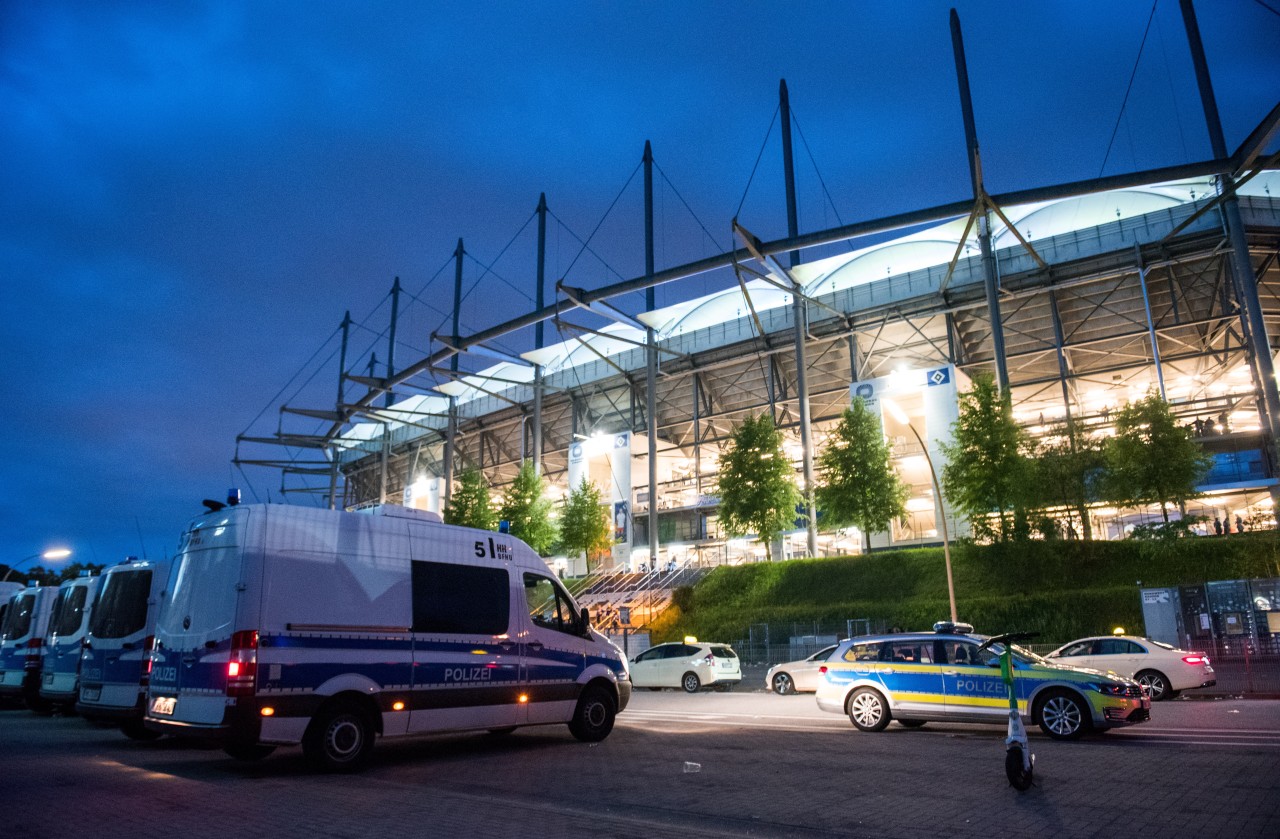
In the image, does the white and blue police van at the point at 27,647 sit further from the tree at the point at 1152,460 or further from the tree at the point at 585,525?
the tree at the point at 585,525

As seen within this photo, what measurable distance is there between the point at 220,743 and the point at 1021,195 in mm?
35065

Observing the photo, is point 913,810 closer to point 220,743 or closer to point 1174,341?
→ point 220,743

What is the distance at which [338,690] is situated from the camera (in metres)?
9.11

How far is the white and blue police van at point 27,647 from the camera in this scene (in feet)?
58.5

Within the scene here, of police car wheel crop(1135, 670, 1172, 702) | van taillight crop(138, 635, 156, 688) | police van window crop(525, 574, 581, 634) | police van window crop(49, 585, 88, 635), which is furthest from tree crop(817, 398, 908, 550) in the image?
van taillight crop(138, 635, 156, 688)

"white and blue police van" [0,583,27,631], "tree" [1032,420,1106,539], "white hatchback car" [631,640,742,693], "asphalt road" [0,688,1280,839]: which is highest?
"tree" [1032,420,1106,539]

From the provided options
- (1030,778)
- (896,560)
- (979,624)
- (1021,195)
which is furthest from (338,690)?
(1021,195)

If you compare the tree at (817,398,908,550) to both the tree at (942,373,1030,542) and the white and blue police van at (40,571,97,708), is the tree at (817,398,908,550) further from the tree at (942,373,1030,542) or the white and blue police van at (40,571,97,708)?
the white and blue police van at (40,571,97,708)

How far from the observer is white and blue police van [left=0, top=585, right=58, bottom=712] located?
1784 centimetres

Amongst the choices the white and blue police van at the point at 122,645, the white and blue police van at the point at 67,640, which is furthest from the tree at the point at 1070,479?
the white and blue police van at the point at 67,640

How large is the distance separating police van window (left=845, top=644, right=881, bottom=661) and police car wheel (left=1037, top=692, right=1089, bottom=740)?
235 cm

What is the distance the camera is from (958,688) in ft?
39.2

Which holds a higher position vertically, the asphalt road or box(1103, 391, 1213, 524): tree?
box(1103, 391, 1213, 524): tree

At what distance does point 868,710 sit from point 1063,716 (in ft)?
8.95
